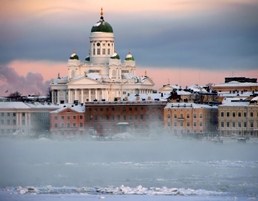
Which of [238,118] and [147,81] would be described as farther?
[147,81]

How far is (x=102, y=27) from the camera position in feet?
339

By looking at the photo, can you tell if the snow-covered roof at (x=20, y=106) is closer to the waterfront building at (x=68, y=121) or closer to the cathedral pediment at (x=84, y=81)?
the waterfront building at (x=68, y=121)

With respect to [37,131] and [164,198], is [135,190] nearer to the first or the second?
[164,198]

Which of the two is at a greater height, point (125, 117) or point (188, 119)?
point (125, 117)

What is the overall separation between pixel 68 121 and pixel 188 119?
9260mm

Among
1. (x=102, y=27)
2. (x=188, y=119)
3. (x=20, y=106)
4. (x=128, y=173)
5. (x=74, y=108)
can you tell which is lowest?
(x=128, y=173)

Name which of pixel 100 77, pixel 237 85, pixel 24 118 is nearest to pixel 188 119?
pixel 24 118

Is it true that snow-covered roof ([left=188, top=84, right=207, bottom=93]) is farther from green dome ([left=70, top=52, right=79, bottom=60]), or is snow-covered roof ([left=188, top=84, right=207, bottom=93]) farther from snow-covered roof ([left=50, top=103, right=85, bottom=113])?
snow-covered roof ([left=50, top=103, right=85, bottom=113])

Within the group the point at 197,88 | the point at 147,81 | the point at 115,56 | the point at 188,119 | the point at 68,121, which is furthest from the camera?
the point at 115,56

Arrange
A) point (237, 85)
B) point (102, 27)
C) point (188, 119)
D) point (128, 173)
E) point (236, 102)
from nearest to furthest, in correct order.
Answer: point (128, 173) < point (188, 119) < point (236, 102) < point (102, 27) < point (237, 85)

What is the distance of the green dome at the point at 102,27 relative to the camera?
339 ft

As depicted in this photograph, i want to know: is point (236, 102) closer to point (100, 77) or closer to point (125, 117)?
point (125, 117)

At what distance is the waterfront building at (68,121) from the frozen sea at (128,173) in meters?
19.8

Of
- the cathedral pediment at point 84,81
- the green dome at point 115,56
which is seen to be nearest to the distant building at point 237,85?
the green dome at point 115,56
